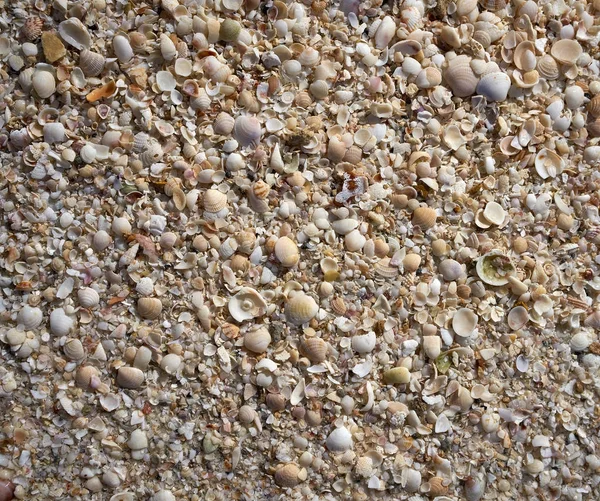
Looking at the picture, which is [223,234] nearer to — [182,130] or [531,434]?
[182,130]

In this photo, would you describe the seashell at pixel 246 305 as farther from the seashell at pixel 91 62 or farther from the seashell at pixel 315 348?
the seashell at pixel 91 62

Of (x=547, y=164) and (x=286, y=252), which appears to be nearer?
(x=286, y=252)

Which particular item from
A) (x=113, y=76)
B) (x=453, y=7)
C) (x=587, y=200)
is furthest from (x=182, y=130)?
(x=587, y=200)

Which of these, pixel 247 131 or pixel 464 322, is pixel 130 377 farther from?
pixel 464 322

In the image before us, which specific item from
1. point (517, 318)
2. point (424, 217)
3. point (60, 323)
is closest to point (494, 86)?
point (424, 217)

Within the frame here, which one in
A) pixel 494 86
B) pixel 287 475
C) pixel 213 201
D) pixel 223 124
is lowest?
pixel 287 475

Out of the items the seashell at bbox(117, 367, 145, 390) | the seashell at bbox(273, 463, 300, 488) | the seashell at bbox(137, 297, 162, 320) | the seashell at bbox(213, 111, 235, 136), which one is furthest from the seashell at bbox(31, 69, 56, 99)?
the seashell at bbox(273, 463, 300, 488)

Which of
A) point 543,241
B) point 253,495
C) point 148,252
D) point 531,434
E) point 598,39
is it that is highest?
point 598,39
